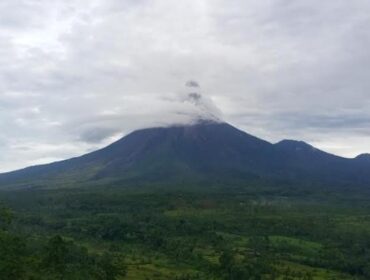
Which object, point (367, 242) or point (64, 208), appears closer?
point (367, 242)

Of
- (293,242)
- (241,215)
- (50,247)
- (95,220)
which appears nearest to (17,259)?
(50,247)

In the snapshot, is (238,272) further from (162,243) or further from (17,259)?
(17,259)

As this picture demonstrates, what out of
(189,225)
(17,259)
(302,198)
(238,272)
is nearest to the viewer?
(17,259)

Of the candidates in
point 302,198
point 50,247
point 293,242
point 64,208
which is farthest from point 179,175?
point 50,247

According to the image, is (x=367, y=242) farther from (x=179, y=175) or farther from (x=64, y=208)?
(x=179, y=175)

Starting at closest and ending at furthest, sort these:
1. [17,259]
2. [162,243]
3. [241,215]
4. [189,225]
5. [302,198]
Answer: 1. [17,259]
2. [162,243]
3. [189,225]
4. [241,215]
5. [302,198]

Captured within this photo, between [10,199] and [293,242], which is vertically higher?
[10,199]

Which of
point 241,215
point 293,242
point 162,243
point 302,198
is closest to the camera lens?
point 162,243
